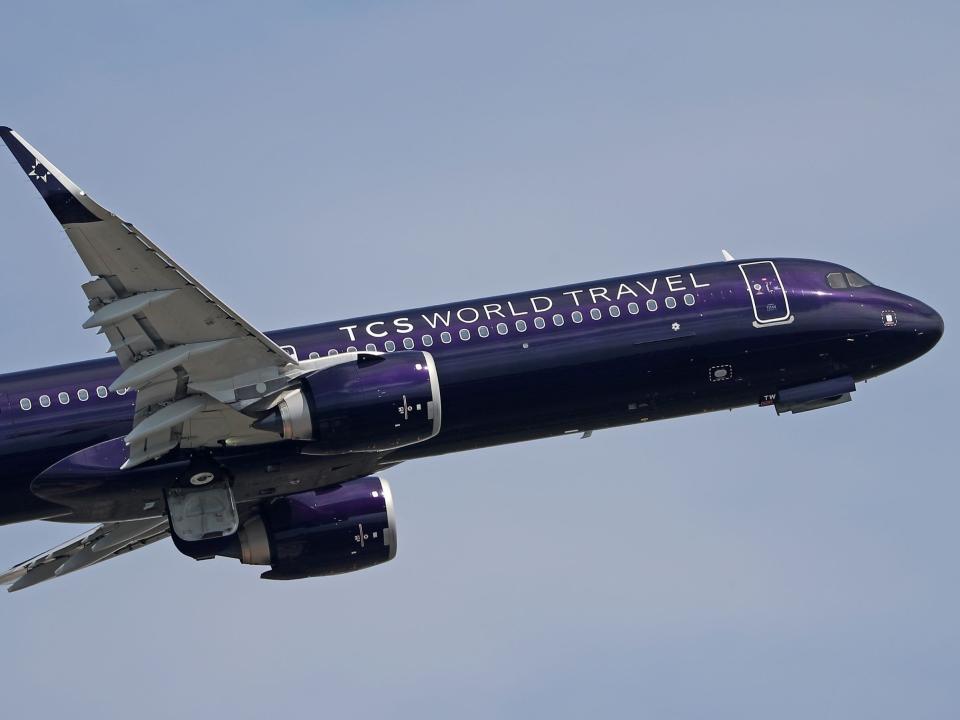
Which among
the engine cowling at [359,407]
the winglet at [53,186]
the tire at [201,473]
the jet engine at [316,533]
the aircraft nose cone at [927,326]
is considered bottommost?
the jet engine at [316,533]

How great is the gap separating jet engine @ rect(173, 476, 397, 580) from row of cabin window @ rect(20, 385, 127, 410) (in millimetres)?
6876

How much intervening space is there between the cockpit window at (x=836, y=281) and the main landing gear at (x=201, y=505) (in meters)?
18.6

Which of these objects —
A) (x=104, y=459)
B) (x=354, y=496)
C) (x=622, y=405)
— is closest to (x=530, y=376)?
(x=622, y=405)

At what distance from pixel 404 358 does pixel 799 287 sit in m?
12.9

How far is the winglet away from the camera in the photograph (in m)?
43.9

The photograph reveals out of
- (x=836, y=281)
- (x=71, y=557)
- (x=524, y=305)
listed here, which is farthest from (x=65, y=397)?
(x=836, y=281)

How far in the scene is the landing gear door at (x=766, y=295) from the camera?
181 feet

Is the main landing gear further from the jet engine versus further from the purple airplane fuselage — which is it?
the jet engine

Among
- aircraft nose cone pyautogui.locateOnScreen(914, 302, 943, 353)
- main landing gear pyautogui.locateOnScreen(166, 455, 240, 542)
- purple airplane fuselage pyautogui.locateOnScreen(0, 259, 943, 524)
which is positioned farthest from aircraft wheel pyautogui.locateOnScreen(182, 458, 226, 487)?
aircraft nose cone pyautogui.locateOnScreen(914, 302, 943, 353)

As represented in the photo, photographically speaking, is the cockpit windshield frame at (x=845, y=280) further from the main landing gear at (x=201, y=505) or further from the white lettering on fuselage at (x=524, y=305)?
the main landing gear at (x=201, y=505)

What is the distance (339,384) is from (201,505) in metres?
5.67

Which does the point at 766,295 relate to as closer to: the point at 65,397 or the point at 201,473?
the point at 201,473

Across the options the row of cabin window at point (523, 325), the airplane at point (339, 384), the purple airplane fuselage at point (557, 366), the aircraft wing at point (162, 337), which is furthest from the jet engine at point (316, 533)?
the aircraft wing at point (162, 337)

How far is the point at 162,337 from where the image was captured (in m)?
47.7
